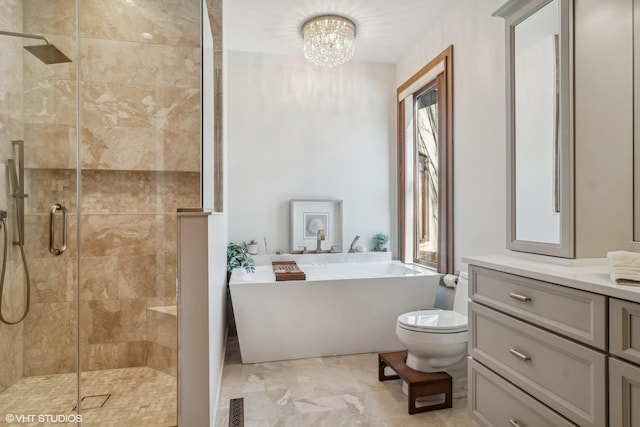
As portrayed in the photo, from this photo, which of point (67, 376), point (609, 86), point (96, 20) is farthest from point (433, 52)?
point (67, 376)

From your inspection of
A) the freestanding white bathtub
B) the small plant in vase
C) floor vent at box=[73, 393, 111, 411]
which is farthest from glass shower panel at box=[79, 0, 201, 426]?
the small plant in vase

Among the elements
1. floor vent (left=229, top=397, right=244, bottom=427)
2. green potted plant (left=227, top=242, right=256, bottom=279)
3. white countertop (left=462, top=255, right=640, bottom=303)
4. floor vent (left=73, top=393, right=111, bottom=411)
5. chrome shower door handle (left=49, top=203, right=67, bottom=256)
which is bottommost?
floor vent (left=229, top=397, right=244, bottom=427)

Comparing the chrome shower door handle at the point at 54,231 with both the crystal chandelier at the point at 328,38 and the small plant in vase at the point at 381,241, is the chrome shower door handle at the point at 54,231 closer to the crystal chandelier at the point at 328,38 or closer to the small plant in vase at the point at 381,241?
the crystal chandelier at the point at 328,38

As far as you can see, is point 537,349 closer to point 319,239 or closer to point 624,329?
point 624,329

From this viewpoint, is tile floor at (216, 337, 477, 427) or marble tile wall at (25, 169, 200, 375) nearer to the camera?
tile floor at (216, 337, 477, 427)

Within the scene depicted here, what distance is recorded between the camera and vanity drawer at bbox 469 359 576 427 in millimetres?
1354

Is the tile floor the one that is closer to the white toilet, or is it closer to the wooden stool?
the wooden stool

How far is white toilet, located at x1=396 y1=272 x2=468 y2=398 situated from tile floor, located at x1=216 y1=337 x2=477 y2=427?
227mm

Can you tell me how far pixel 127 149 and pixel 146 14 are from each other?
2.98ft

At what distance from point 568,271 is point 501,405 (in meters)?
0.70

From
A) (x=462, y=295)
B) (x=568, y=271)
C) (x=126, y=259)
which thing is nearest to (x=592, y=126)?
(x=568, y=271)

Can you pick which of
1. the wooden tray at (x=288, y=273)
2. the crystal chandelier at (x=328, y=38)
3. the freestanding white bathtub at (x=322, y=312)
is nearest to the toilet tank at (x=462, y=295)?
the freestanding white bathtub at (x=322, y=312)

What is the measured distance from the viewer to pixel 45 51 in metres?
1.52

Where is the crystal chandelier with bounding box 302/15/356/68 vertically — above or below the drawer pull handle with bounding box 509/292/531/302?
above
